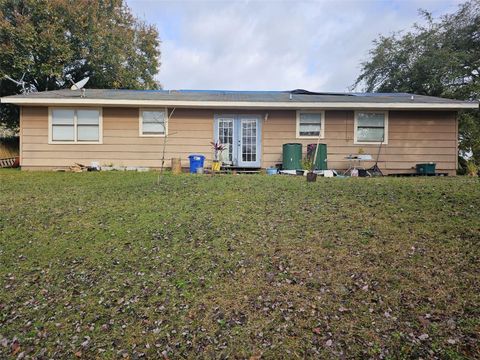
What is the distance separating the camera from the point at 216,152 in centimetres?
1137

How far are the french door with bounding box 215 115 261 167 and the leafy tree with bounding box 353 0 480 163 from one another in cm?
998

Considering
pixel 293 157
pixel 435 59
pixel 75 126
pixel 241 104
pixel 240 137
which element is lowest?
pixel 293 157

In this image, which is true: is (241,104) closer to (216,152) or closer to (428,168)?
(216,152)

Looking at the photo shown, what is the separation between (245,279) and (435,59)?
65.8 feet

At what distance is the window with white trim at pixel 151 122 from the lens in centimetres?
1152

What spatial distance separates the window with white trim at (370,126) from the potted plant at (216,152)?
187 inches

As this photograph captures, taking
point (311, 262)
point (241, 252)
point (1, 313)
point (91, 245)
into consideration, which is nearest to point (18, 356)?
point (1, 313)

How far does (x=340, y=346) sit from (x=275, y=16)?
607 inches

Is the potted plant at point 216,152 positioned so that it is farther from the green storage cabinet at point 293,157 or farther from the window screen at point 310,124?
the window screen at point 310,124

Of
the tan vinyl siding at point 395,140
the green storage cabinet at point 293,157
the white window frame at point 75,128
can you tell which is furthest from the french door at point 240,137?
the white window frame at point 75,128

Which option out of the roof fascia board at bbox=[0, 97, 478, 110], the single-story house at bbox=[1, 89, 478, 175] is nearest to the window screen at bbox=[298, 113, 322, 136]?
the single-story house at bbox=[1, 89, 478, 175]

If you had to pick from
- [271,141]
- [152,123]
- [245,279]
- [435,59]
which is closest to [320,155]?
[271,141]

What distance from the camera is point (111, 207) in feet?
19.3

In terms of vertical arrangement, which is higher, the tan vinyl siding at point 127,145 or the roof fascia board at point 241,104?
the roof fascia board at point 241,104
